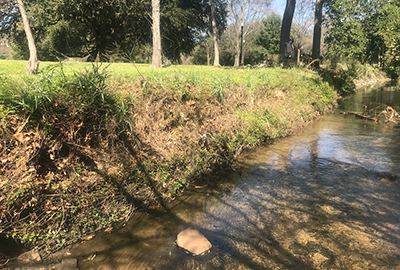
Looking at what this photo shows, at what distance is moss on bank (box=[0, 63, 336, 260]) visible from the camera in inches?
143

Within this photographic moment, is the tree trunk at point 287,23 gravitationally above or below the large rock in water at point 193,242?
above

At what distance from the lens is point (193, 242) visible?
3.89 m

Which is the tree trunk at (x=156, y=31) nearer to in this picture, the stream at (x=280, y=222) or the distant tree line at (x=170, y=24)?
the distant tree line at (x=170, y=24)

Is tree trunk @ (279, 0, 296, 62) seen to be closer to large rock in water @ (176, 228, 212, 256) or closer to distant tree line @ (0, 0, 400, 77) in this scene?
distant tree line @ (0, 0, 400, 77)

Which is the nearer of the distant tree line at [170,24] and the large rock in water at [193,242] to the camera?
the large rock in water at [193,242]

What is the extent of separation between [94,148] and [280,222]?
313cm

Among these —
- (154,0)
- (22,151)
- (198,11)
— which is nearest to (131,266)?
(22,151)

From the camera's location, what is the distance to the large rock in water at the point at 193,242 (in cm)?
381

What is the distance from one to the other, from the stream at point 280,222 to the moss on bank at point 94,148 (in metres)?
0.40

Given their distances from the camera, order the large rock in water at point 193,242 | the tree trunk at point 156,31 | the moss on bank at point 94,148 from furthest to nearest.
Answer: the tree trunk at point 156,31 → the large rock in water at point 193,242 → the moss on bank at point 94,148

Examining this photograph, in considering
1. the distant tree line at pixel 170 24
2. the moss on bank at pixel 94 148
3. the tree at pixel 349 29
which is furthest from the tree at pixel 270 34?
the moss on bank at pixel 94 148

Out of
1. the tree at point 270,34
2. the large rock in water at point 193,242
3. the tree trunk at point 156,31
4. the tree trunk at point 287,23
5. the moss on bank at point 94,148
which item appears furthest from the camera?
the tree at point 270,34

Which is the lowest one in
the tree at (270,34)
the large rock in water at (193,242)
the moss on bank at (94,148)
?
the large rock in water at (193,242)

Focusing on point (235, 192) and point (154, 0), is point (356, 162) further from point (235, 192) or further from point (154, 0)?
point (154, 0)
